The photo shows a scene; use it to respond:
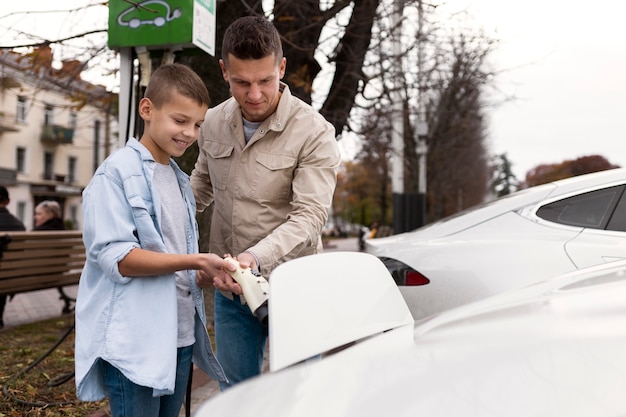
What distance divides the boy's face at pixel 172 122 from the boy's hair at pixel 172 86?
0.05 feet

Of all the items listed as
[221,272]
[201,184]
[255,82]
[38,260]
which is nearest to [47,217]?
[38,260]

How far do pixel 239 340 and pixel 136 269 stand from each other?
2.79 ft

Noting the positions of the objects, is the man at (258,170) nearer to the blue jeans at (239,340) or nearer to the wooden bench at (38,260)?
the blue jeans at (239,340)

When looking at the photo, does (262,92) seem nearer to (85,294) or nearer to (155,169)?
(155,169)

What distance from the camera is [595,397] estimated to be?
3.08 feet

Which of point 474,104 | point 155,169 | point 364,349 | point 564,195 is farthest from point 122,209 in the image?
→ point 474,104

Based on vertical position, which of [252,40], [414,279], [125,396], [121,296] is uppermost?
[252,40]

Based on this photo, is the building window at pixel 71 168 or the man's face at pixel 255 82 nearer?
the man's face at pixel 255 82

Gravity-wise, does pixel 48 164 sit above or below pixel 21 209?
above

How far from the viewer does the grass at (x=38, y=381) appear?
367cm

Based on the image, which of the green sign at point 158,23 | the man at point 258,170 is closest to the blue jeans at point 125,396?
the man at point 258,170

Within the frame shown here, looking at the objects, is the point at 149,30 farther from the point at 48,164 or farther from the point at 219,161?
the point at 48,164

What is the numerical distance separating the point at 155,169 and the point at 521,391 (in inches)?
58.0

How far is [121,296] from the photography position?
1.90 m
